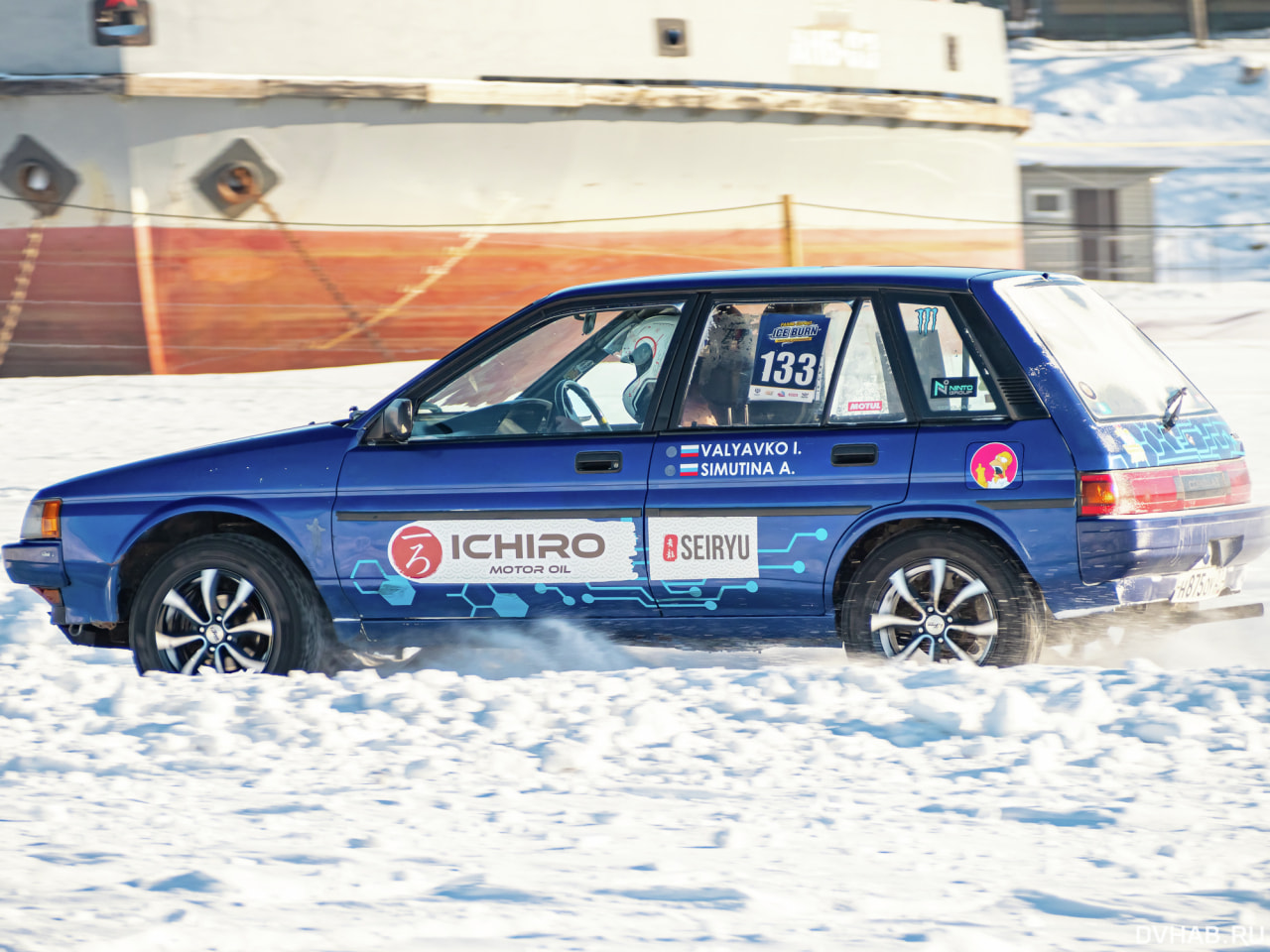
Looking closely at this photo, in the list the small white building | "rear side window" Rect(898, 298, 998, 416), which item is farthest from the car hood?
the small white building

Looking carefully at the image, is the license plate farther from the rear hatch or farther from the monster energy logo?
the monster energy logo

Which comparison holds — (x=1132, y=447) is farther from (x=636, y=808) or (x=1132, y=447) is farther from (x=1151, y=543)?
(x=636, y=808)

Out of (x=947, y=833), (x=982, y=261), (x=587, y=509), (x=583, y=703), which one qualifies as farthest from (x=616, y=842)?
(x=982, y=261)

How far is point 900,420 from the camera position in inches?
200

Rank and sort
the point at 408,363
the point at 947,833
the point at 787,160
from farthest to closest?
the point at 787,160 → the point at 408,363 → the point at 947,833

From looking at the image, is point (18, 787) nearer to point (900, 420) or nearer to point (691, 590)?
point (691, 590)

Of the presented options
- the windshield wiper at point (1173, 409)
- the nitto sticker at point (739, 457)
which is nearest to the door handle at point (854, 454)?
the nitto sticker at point (739, 457)

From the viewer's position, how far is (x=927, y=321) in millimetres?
5141

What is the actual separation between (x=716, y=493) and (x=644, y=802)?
1.34 meters

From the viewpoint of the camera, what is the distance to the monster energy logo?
513 cm

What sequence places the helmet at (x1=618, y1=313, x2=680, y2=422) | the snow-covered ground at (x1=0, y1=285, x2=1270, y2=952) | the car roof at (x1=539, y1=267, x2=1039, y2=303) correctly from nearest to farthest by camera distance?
1. the snow-covered ground at (x1=0, y1=285, x2=1270, y2=952)
2. the car roof at (x1=539, y1=267, x2=1039, y2=303)
3. the helmet at (x1=618, y1=313, x2=680, y2=422)

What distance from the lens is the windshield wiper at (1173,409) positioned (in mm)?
5113

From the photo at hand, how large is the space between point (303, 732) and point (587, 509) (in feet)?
3.85

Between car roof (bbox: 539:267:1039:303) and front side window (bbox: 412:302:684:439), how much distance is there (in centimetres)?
8
